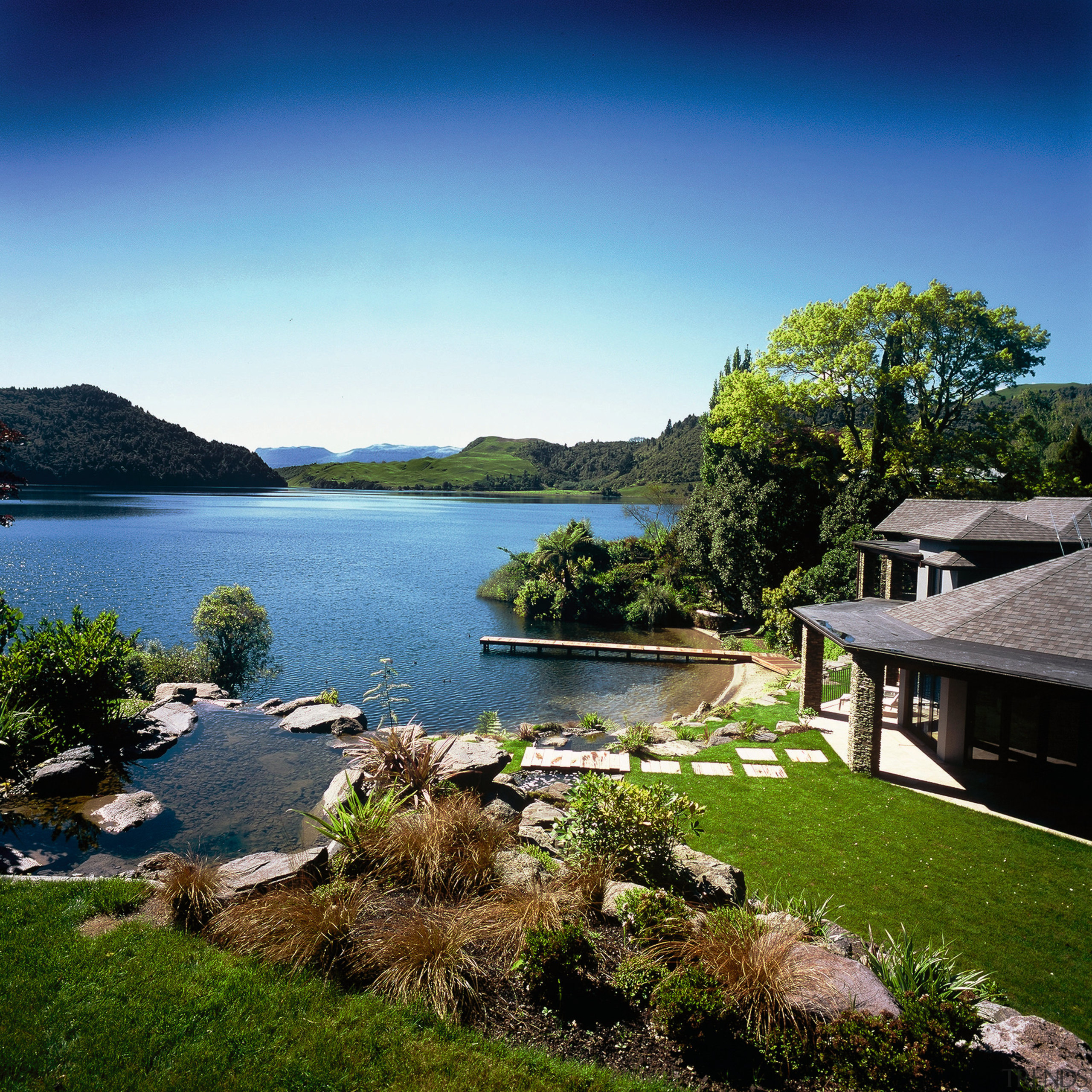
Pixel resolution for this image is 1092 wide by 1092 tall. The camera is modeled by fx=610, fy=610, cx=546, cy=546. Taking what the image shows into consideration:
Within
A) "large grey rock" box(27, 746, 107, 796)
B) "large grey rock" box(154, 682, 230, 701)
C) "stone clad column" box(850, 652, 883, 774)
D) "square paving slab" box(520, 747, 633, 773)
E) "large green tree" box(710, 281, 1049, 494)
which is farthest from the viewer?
"large green tree" box(710, 281, 1049, 494)

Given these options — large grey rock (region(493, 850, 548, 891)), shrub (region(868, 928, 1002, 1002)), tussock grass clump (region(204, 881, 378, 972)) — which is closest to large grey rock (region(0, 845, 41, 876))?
tussock grass clump (region(204, 881, 378, 972))

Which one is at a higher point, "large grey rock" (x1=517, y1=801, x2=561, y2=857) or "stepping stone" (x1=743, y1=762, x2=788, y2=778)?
"large grey rock" (x1=517, y1=801, x2=561, y2=857)

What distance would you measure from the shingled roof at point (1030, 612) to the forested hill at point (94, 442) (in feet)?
255

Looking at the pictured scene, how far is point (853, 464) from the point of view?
83.2ft

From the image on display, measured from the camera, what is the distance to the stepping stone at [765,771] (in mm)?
10969

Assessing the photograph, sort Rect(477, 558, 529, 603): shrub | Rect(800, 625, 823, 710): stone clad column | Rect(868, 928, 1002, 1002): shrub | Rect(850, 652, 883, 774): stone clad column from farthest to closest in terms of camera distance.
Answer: Rect(477, 558, 529, 603): shrub, Rect(800, 625, 823, 710): stone clad column, Rect(850, 652, 883, 774): stone clad column, Rect(868, 928, 1002, 1002): shrub

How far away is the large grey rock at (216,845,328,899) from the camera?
561 cm

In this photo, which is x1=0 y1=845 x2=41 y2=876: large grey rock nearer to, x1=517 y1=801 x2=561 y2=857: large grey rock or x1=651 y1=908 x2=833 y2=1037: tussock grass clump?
x1=517 y1=801 x2=561 y2=857: large grey rock

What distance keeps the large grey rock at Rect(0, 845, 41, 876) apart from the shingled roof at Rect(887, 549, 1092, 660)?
532 inches

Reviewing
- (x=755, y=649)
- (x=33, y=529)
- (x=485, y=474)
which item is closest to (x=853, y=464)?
(x=755, y=649)

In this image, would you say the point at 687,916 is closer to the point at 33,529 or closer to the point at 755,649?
the point at 755,649

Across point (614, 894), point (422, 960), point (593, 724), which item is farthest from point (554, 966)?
point (593, 724)

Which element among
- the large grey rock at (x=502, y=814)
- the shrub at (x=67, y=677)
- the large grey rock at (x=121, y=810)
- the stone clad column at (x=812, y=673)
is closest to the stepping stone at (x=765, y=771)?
the stone clad column at (x=812, y=673)

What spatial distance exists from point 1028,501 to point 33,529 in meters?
64.5
